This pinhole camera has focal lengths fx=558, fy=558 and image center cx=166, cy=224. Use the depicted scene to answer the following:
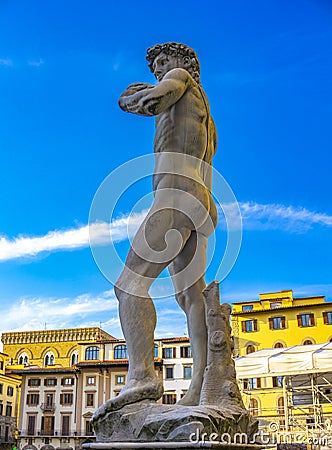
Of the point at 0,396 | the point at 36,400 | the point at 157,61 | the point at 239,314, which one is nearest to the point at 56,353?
the point at 0,396

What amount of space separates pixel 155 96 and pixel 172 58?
2.82 ft

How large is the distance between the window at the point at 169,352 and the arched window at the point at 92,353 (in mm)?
8586

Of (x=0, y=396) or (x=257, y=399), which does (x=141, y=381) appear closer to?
(x=257, y=399)

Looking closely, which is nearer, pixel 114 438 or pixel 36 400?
pixel 114 438

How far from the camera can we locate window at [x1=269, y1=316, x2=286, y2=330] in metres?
46.9

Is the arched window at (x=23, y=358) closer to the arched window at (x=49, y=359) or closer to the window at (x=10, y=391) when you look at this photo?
the arched window at (x=49, y=359)

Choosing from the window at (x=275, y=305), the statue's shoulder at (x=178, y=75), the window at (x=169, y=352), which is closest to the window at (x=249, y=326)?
the window at (x=275, y=305)

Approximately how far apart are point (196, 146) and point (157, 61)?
891mm

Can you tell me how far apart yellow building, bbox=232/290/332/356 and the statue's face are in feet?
140

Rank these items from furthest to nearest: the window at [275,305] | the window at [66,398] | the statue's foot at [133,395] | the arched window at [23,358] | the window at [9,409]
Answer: the arched window at [23,358] < the window at [9,409] < the window at [66,398] < the window at [275,305] < the statue's foot at [133,395]

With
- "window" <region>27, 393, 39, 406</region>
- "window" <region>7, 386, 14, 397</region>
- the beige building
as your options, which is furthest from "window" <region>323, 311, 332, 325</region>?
"window" <region>7, 386, 14, 397</region>

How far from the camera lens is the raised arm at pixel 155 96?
422 centimetres

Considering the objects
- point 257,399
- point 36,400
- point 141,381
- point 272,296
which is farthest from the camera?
point 36,400

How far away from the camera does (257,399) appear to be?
141ft
